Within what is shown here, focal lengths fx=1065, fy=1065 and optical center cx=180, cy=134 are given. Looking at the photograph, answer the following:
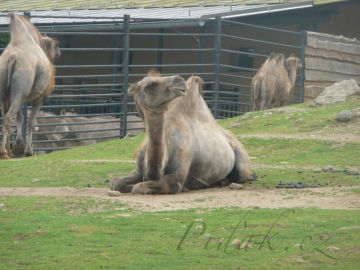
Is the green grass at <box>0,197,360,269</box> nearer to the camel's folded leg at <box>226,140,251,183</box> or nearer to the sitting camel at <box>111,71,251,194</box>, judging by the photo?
the sitting camel at <box>111,71,251,194</box>

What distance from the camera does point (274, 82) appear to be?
75.9 feet

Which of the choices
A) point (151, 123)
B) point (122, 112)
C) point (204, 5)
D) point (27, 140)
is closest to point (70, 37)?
point (204, 5)

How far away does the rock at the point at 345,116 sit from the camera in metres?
17.2

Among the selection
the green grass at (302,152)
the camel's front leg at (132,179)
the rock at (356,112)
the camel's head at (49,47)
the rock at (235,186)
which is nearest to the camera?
the camel's front leg at (132,179)

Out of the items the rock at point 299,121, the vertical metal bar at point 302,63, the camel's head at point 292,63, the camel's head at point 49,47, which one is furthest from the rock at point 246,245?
the vertical metal bar at point 302,63

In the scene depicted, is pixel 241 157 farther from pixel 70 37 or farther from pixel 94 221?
pixel 70 37

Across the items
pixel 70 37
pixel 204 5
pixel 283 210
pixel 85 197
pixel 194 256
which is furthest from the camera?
pixel 70 37

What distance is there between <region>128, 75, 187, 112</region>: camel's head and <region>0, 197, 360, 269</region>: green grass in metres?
1.15

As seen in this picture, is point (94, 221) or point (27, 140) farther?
point (27, 140)

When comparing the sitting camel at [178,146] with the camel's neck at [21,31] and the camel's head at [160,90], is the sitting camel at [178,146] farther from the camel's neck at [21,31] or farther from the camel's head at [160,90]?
the camel's neck at [21,31]

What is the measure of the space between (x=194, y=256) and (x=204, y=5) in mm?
19733

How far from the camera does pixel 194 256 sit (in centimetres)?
820

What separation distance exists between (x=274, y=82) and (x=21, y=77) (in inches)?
319

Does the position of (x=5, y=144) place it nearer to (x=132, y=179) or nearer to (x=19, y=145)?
(x=19, y=145)
